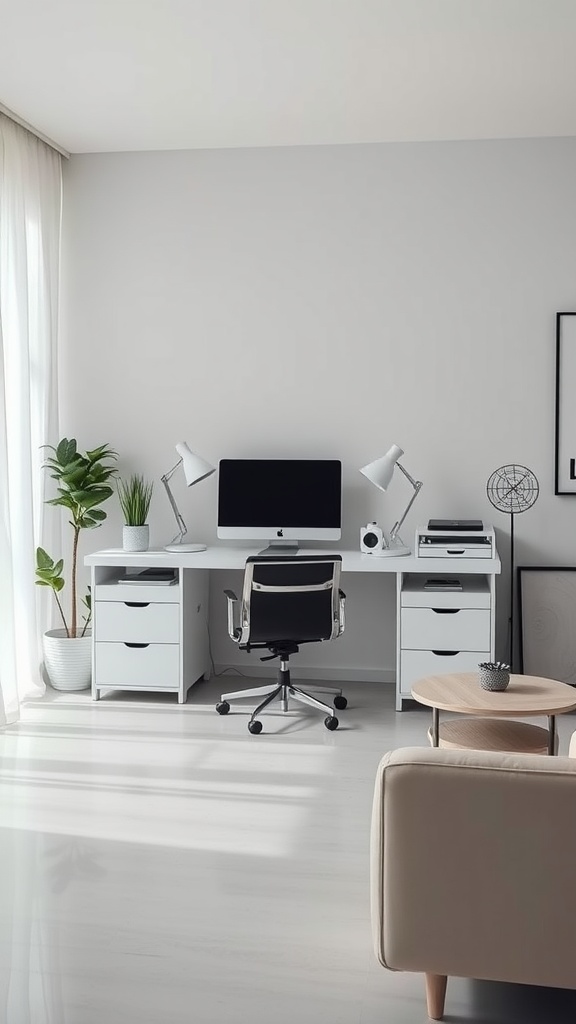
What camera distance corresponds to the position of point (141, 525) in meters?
5.09

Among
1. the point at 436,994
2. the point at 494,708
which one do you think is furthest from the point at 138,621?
the point at 436,994

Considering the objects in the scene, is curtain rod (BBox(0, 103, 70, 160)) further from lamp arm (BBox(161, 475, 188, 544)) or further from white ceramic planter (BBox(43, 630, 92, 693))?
white ceramic planter (BBox(43, 630, 92, 693))

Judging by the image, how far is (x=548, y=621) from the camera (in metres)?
4.98

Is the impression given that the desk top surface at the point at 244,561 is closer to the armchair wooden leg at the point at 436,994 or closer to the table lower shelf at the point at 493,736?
the table lower shelf at the point at 493,736

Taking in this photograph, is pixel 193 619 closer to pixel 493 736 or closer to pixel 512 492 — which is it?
pixel 512 492

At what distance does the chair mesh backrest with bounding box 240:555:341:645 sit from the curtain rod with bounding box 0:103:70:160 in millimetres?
2380

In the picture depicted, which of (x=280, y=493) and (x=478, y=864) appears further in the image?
(x=280, y=493)

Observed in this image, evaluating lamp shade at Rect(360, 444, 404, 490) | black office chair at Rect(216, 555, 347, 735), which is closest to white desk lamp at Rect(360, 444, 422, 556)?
lamp shade at Rect(360, 444, 404, 490)

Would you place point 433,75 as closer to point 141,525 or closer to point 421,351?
point 421,351

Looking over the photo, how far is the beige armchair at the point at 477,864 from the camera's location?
6.21 feet

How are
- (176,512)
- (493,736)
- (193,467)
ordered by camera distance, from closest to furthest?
(493,736), (193,467), (176,512)

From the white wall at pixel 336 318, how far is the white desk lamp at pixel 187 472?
0.18 m

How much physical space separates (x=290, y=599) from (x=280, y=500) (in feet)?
2.92

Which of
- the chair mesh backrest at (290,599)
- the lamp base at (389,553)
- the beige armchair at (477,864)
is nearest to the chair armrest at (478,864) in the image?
the beige armchair at (477,864)
